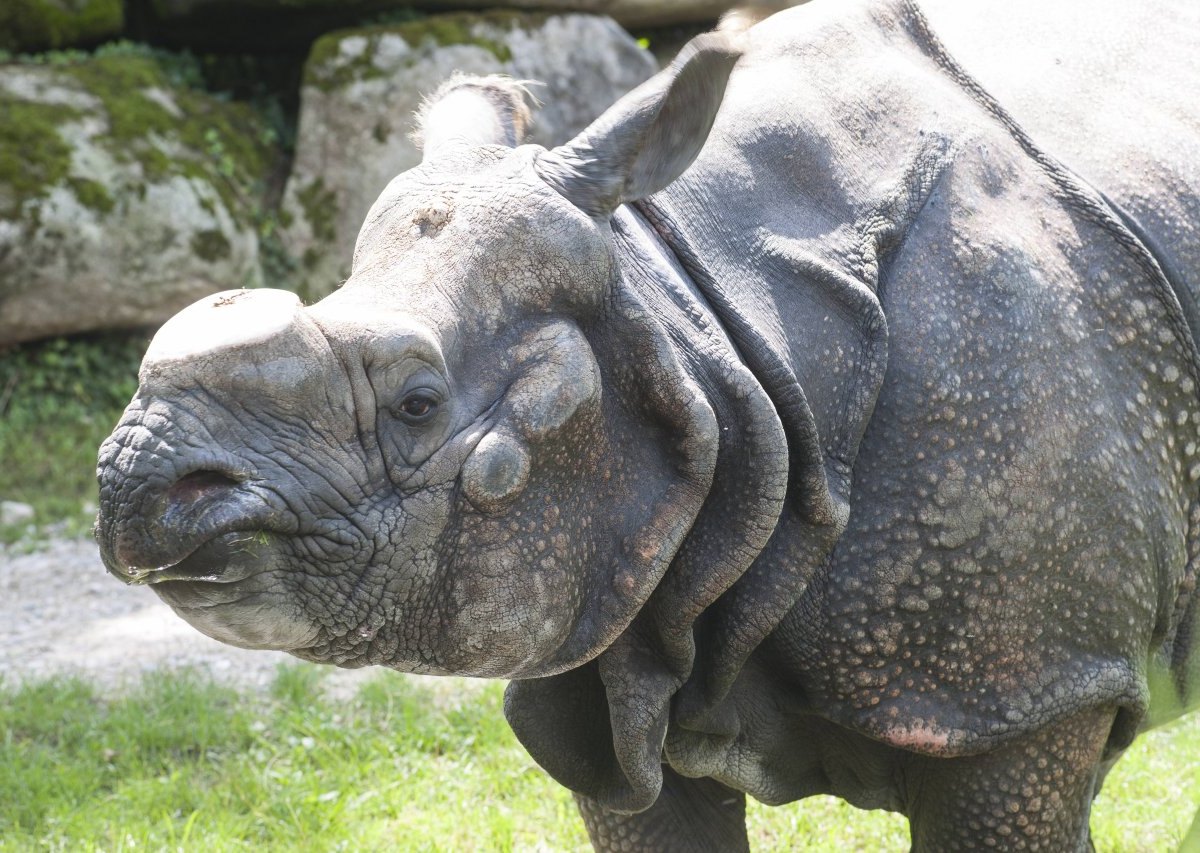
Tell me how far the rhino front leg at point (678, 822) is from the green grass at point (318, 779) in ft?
3.97

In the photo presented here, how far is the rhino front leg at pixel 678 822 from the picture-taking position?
3.58 m

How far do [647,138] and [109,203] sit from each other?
739cm

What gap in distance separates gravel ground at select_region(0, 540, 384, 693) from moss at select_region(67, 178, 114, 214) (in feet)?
7.63

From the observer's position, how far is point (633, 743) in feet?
9.65

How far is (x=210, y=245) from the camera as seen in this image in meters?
9.76

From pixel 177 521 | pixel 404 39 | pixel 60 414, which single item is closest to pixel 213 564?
pixel 177 521

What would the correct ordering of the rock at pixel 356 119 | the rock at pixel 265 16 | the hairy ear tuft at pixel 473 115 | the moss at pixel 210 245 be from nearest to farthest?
the hairy ear tuft at pixel 473 115 → the moss at pixel 210 245 → the rock at pixel 356 119 → the rock at pixel 265 16

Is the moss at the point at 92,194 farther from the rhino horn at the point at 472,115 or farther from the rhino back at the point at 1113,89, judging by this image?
the rhino back at the point at 1113,89

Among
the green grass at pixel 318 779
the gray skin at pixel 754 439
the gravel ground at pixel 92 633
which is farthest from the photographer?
the gravel ground at pixel 92 633

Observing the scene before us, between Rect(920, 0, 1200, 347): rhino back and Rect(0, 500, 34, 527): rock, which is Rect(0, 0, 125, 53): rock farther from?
Rect(920, 0, 1200, 347): rhino back

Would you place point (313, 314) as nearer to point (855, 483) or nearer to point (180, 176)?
point (855, 483)

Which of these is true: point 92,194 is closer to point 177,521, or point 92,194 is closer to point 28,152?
point 28,152

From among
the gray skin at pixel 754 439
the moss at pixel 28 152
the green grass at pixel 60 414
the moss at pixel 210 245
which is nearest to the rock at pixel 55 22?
the moss at pixel 28 152

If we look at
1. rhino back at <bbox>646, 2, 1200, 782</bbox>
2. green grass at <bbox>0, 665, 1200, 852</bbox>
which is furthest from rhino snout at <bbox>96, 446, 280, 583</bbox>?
green grass at <bbox>0, 665, 1200, 852</bbox>
